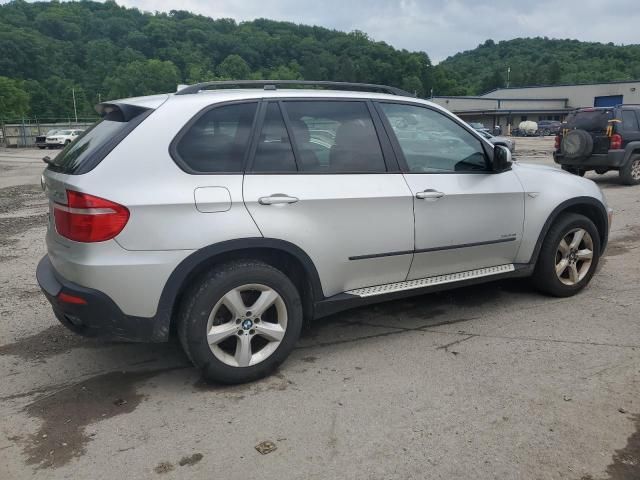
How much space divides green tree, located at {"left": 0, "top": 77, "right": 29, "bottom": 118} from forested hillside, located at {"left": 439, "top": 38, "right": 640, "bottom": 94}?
78.5 meters

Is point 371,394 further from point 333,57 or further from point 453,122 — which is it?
point 333,57

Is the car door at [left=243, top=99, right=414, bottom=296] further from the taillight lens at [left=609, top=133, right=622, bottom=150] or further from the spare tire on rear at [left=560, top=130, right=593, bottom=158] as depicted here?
the taillight lens at [left=609, top=133, right=622, bottom=150]

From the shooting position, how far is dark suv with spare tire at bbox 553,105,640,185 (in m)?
12.4

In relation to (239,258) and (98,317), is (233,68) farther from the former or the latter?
(98,317)

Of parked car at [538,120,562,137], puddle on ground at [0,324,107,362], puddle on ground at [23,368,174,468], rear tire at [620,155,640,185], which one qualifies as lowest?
puddle on ground at [23,368,174,468]

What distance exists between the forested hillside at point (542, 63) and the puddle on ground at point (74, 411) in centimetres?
11388

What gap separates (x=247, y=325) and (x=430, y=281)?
4.86 ft

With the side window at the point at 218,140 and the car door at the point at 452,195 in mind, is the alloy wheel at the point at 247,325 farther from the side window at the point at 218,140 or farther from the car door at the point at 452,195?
the car door at the point at 452,195

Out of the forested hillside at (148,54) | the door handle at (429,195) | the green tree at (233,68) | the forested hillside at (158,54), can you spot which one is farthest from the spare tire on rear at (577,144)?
the green tree at (233,68)

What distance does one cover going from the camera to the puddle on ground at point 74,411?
9.27 ft

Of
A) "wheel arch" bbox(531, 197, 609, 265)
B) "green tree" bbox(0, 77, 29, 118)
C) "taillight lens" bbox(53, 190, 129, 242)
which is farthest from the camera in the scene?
"green tree" bbox(0, 77, 29, 118)

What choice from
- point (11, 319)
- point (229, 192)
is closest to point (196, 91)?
point (229, 192)

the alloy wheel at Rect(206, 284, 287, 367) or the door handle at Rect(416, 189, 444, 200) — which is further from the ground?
the door handle at Rect(416, 189, 444, 200)

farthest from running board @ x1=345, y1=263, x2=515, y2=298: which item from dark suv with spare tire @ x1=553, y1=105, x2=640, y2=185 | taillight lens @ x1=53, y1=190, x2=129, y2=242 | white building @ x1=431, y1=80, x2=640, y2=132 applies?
white building @ x1=431, y1=80, x2=640, y2=132
